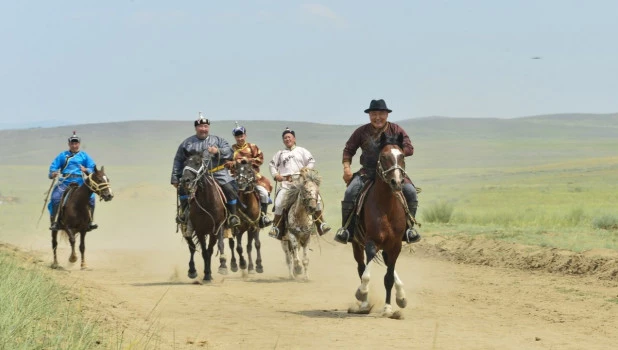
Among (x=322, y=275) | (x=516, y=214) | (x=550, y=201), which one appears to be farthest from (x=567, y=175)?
(x=322, y=275)

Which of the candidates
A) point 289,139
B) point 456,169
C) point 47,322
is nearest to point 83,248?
point 289,139

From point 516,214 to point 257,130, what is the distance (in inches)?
4971

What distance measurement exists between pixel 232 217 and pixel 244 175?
5.04 ft

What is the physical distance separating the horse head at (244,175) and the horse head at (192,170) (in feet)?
6.96

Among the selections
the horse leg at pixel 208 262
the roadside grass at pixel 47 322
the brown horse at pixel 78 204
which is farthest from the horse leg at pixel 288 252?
the roadside grass at pixel 47 322

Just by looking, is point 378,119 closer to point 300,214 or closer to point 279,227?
point 300,214

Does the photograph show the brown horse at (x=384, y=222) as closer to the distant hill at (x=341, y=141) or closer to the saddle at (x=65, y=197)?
the saddle at (x=65, y=197)

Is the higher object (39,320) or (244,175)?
(244,175)

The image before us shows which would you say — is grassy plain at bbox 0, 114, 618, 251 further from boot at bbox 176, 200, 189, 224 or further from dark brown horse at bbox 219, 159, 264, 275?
boot at bbox 176, 200, 189, 224

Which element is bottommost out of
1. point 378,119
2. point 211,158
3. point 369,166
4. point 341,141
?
point 341,141

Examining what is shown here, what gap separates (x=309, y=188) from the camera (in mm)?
19062

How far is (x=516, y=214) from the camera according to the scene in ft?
112

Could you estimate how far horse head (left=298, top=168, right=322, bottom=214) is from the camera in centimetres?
1903

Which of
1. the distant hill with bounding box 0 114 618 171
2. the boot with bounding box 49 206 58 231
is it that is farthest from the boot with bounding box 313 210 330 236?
the distant hill with bounding box 0 114 618 171
